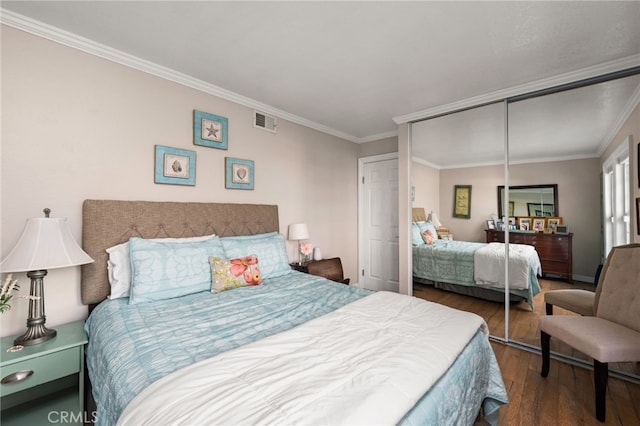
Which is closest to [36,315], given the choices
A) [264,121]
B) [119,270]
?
[119,270]

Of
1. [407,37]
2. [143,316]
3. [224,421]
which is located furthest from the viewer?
[407,37]

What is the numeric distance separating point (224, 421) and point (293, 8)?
205 centimetres

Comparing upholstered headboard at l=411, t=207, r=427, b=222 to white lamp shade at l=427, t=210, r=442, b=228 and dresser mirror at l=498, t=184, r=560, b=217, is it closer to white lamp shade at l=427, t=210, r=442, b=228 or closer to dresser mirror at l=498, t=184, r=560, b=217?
white lamp shade at l=427, t=210, r=442, b=228

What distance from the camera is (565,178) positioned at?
2508mm

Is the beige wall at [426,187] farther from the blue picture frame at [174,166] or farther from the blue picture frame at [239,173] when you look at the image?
the blue picture frame at [174,166]

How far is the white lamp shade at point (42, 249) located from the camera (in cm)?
148

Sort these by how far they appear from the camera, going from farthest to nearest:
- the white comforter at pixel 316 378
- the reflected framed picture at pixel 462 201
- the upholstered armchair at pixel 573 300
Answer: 1. the reflected framed picture at pixel 462 201
2. the upholstered armchair at pixel 573 300
3. the white comforter at pixel 316 378

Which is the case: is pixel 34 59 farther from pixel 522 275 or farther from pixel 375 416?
pixel 522 275

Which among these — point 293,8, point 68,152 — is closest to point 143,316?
point 68,152

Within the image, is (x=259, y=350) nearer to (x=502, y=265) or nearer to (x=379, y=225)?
(x=502, y=265)

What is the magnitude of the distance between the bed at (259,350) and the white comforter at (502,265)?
1.50 meters

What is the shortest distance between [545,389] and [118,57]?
13.7ft

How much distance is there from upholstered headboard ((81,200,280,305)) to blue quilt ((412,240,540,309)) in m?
2.06

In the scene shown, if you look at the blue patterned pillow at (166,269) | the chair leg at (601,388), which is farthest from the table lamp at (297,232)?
the chair leg at (601,388)
